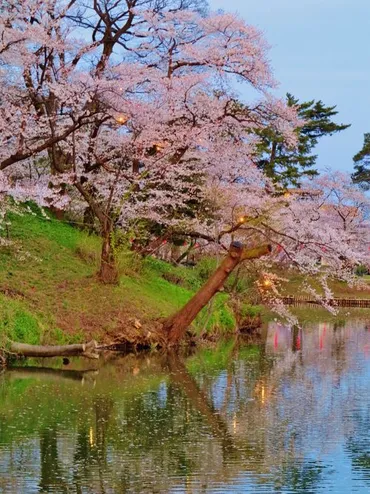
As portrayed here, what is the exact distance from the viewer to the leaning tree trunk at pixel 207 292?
669 inches

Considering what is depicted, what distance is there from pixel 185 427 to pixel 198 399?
83.8 inches

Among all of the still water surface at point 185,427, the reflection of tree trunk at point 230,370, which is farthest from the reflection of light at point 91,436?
the reflection of tree trunk at point 230,370

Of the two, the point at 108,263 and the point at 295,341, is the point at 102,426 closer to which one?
the point at 108,263

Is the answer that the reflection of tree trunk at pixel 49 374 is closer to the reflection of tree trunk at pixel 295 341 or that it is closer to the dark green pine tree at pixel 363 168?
the reflection of tree trunk at pixel 295 341

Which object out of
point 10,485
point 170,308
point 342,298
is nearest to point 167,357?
point 170,308

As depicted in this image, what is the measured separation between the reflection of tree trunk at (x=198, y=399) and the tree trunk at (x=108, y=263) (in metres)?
2.74

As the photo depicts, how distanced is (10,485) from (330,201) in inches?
1521

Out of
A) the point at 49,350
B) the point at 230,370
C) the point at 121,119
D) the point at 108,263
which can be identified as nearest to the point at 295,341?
the point at 108,263

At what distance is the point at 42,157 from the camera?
24.9 m

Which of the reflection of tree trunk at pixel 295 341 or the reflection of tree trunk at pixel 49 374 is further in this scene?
the reflection of tree trunk at pixel 295 341

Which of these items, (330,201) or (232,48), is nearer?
(232,48)

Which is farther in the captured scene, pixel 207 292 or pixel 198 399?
pixel 207 292

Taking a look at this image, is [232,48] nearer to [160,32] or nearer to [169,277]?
[160,32]

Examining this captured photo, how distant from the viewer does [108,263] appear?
19.3m
